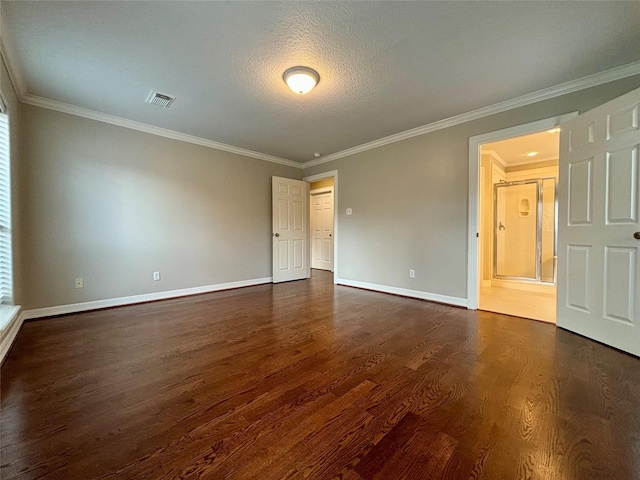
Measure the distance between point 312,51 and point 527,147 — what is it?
412 cm

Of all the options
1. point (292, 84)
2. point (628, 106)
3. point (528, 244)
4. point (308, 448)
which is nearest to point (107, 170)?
point (292, 84)

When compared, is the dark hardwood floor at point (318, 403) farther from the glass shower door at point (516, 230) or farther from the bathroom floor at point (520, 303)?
the glass shower door at point (516, 230)

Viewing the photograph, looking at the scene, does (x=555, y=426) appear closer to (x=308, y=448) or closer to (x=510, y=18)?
(x=308, y=448)

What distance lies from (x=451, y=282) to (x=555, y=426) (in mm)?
2224

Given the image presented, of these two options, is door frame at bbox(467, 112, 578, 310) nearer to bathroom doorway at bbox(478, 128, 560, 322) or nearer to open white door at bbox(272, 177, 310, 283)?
bathroom doorway at bbox(478, 128, 560, 322)

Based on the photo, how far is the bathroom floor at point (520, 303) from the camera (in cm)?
293

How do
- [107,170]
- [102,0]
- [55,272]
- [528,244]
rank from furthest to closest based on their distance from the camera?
[528,244], [107,170], [55,272], [102,0]

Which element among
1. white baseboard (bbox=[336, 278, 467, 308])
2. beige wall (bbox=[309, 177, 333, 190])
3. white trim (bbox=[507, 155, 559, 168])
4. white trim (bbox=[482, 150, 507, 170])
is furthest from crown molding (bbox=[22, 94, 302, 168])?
white trim (bbox=[507, 155, 559, 168])

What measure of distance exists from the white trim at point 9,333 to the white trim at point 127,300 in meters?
0.39

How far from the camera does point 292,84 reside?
2.34m

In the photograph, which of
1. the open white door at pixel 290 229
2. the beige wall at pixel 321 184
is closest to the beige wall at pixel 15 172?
the open white door at pixel 290 229

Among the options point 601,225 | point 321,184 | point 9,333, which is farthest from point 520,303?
point 9,333

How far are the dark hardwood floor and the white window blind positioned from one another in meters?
0.49

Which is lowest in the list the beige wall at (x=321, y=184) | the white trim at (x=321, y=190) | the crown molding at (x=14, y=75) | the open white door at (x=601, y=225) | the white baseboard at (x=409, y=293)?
the white baseboard at (x=409, y=293)
